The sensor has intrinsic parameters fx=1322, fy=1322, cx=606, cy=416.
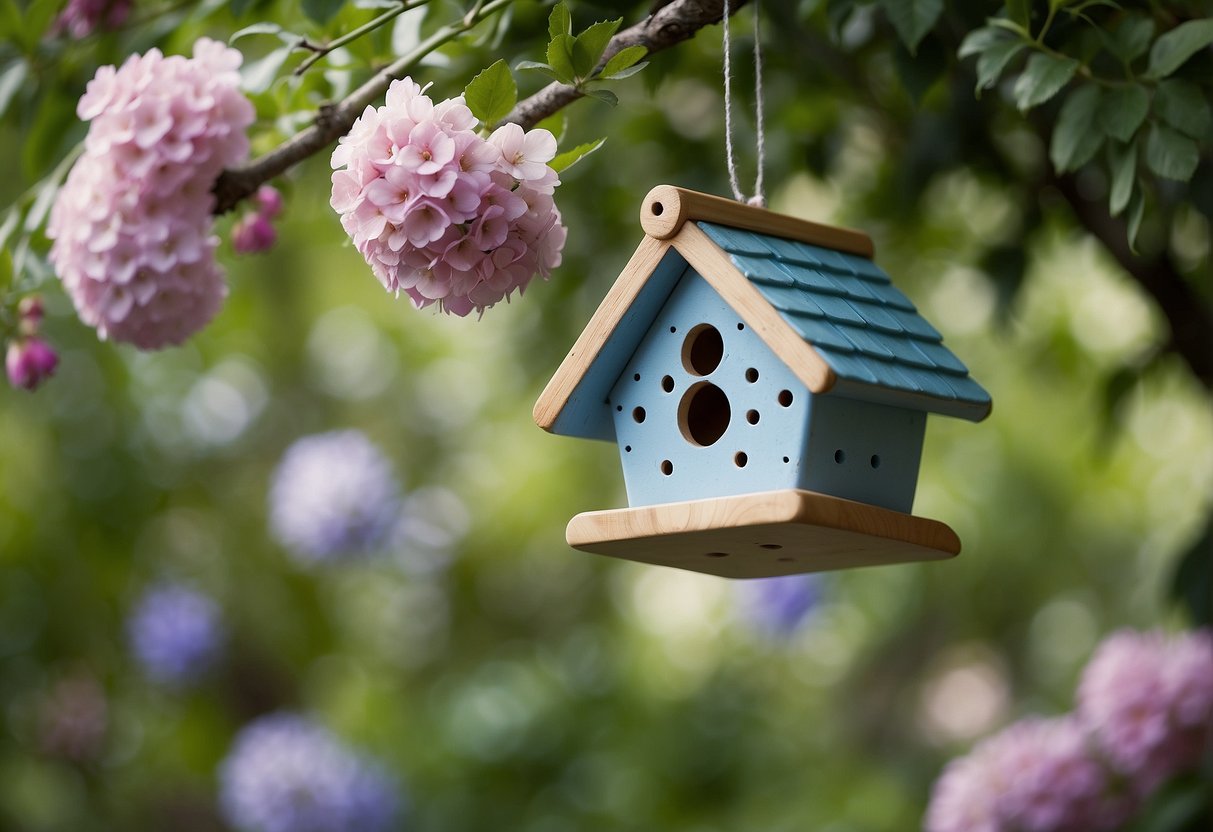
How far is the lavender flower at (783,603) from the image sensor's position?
13.8 feet

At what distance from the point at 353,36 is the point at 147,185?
12.9 inches

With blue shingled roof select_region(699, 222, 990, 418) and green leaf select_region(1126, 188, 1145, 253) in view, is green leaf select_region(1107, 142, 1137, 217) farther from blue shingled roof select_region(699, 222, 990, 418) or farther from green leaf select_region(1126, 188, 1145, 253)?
blue shingled roof select_region(699, 222, 990, 418)

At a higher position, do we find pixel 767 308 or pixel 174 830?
pixel 767 308

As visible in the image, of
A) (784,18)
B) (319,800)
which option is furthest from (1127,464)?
(784,18)

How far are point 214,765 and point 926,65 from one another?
448 cm

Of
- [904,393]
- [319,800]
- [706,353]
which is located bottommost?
[319,800]

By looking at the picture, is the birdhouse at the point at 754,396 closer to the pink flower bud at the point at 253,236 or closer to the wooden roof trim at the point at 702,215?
the wooden roof trim at the point at 702,215

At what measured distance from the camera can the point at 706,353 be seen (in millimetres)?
1418

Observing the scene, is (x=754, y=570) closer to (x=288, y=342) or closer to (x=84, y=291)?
(x=84, y=291)

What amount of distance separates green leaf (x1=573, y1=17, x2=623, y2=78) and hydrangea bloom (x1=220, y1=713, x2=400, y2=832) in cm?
328

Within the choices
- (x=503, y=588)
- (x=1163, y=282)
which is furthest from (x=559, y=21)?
(x=503, y=588)

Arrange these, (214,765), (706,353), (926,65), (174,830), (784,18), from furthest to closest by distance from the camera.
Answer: (174,830), (214,765), (784,18), (926,65), (706,353)

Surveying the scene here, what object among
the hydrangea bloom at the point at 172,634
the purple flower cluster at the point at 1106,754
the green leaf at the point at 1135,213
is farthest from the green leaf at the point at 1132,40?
the hydrangea bloom at the point at 172,634

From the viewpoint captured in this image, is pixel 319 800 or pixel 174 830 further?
pixel 174 830
